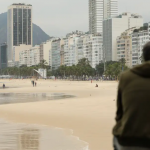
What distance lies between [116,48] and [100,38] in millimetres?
20768

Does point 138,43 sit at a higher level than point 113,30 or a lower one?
lower

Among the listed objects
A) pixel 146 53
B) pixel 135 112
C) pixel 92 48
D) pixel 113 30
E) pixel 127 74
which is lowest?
pixel 135 112

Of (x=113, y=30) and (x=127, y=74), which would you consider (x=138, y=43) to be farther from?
(x=127, y=74)

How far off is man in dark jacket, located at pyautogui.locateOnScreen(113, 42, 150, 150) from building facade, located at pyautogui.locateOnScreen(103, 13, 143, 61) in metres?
165

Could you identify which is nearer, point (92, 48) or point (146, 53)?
point (146, 53)

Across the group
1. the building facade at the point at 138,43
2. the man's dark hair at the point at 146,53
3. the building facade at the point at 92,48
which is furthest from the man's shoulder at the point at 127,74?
the building facade at the point at 92,48

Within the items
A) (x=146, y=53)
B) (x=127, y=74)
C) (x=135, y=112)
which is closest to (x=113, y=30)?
(x=146, y=53)

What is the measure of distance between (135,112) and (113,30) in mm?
175137

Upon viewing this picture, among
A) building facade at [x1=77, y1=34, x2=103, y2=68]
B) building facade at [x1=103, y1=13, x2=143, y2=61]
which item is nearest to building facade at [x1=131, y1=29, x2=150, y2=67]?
building facade at [x1=103, y1=13, x2=143, y2=61]

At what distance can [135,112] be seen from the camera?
2.70 meters

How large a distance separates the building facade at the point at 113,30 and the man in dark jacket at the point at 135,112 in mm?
164644

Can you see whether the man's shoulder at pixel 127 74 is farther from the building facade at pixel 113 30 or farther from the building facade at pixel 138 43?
the building facade at pixel 113 30

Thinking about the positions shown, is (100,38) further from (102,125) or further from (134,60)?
(102,125)

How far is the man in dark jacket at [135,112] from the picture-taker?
8.72 feet
